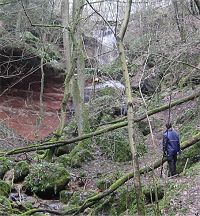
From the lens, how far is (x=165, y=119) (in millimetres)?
18750

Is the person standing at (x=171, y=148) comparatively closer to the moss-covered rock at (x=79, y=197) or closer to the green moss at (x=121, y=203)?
the green moss at (x=121, y=203)

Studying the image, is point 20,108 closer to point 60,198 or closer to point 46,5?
point 46,5

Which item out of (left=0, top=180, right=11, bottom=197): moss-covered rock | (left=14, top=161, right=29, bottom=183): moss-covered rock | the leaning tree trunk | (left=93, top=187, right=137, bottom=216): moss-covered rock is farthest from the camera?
(left=14, top=161, right=29, bottom=183): moss-covered rock

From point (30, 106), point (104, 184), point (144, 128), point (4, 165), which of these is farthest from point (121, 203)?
point (30, 106)

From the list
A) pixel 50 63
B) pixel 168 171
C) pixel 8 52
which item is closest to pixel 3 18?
pixel 8 52

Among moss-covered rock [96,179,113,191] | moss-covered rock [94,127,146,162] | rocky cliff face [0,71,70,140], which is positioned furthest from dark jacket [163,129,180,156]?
rocky cliff face [0,71,70,140]

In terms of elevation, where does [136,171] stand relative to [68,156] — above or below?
above

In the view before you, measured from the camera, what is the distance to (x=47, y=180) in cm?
1183

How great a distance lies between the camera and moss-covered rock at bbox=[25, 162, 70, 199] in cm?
1173

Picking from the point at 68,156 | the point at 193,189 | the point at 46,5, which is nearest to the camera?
the point at 193,189

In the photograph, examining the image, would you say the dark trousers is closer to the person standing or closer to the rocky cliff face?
the person standing

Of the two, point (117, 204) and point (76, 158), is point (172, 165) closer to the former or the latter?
point (117, 204)

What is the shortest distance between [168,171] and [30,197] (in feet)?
12.9

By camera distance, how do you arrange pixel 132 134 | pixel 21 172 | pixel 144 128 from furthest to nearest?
pixel 144 128
pixel 21 172
pixel 132 134
